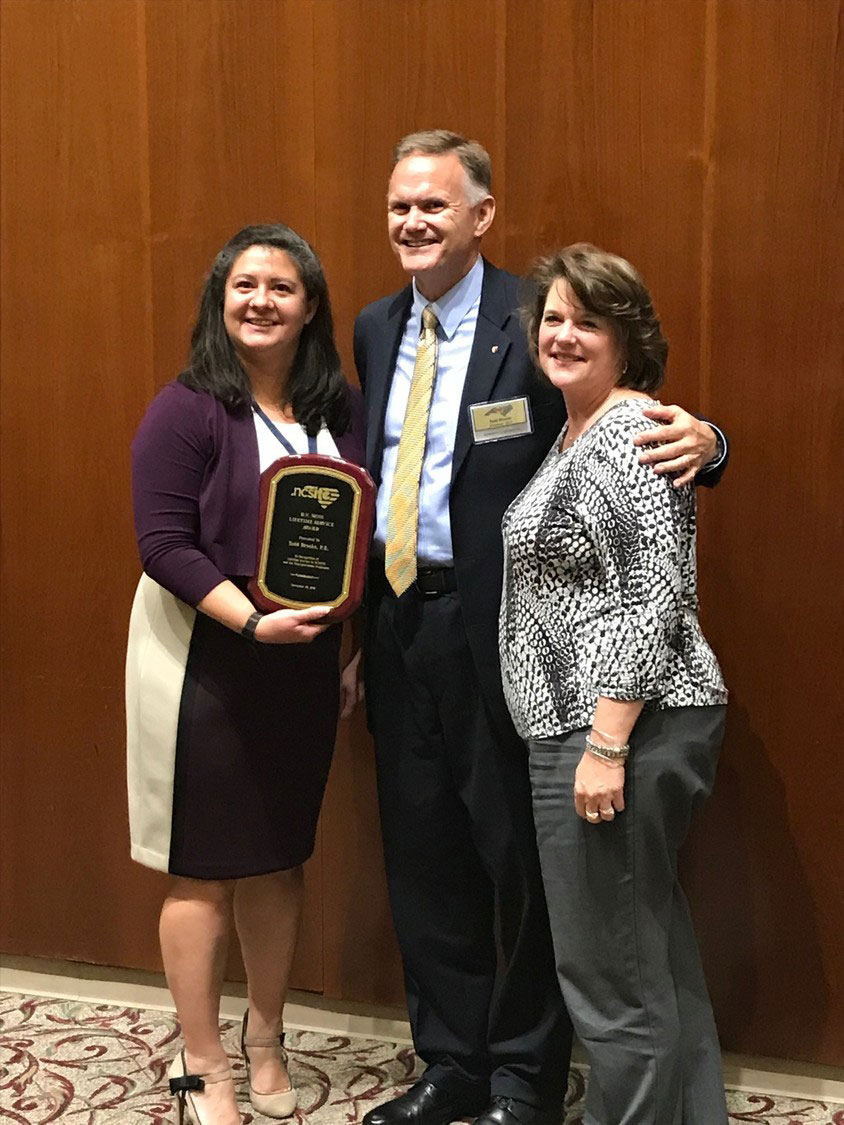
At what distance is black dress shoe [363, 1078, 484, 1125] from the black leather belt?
3.14 ft

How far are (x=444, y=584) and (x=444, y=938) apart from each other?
2.24 ft

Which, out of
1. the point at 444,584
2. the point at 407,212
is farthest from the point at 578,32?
the point at 444,584

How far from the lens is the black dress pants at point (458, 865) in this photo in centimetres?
233

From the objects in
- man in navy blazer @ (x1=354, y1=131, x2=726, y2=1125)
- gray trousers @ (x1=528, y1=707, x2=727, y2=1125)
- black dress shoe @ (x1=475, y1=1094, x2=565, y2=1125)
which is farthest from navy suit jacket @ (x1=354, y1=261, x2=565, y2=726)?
black dress shoe @ (x1=475, y1=1094, x2=565, y2=1125)

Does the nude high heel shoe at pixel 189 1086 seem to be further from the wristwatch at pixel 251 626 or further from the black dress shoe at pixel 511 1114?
the wristwatch at pixel 251 626

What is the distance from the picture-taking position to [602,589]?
1.99 m

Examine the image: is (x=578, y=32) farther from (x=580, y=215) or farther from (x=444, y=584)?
(x=444, y=584)

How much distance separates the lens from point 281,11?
270 centimetres

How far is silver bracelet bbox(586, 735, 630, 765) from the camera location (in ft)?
6.39

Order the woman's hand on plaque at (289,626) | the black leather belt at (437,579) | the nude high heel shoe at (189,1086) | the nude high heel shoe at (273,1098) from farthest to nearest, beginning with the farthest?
1. the nude high heel shoe at (273,1098)
2. the nude high heel shoe at (189,1086)
3. the black leather belt at (437,579)
4. the woman's hand on plaque at (289,626)

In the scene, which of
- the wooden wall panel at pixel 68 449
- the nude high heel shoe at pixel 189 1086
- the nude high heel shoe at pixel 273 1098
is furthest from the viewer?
the wooden wall panel at pixel 68 449

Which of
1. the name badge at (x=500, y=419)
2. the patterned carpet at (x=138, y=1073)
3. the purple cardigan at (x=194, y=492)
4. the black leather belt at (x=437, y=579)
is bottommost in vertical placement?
the patterned carpet at (x=138, y=1073)

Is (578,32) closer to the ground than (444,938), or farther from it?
farther from it

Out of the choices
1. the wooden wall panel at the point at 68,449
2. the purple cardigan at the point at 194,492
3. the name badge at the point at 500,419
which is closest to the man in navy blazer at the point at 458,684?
the name badge at the point at 500,419
